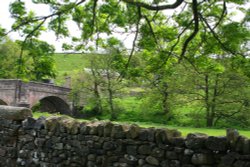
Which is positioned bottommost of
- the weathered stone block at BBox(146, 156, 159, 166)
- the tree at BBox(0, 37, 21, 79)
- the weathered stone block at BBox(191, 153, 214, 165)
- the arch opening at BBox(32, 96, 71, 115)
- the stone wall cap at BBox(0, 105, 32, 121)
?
the weathered stone block at BBox(146, 156, 159, 166)

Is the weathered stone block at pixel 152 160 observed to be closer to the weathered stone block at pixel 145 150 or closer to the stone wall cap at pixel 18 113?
the weathered stone block at pixel 145 150

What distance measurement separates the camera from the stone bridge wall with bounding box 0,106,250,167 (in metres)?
6.28

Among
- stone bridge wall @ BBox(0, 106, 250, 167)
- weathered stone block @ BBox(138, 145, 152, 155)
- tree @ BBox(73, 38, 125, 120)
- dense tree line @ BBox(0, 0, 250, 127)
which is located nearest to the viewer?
stone bridge wall @ BBox(0, 106, 250, 167)

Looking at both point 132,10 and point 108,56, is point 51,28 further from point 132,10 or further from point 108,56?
point 108,56

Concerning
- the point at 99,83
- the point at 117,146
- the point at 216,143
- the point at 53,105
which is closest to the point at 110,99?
the point at 99,83

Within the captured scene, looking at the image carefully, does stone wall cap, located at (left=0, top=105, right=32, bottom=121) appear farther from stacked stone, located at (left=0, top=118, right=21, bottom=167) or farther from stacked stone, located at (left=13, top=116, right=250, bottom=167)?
stacked stone, located at (left=13, top=116, right=250, bottom=167)

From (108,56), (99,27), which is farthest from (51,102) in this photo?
(99,27)

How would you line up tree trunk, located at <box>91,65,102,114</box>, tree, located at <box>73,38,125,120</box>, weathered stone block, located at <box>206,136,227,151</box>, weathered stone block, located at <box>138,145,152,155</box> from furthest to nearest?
tree trunk, located at <box>91,65,102,114</box>, tree, located at <box>73,38,125,120</box>, weathered stone block, located at <box>138,145,152,155</box>, weathered stone block, located at <box>206,136,227,151</box>

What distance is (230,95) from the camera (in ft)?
105

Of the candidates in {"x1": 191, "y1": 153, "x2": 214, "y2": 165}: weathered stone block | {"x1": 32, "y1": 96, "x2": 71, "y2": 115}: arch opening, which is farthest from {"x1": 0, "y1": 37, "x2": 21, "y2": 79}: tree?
{"x1": 191, "y1": 153, "x2": 214, "y2": 165}: weathered stone block

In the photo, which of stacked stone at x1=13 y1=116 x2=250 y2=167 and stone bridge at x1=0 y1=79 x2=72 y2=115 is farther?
stone bridge at x1=0 y1=79 x2=72 y2=115

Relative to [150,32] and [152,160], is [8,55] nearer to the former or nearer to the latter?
[150,32]

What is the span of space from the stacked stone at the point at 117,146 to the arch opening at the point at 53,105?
40541mm

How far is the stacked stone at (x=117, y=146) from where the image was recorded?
6.24 meters
